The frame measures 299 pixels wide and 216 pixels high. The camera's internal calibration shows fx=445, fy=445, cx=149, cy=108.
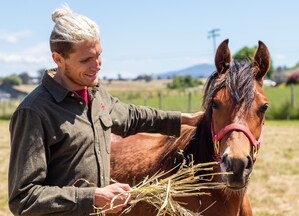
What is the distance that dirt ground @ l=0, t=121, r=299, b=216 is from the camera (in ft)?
22.8

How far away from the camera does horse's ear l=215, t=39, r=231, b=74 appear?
323cm

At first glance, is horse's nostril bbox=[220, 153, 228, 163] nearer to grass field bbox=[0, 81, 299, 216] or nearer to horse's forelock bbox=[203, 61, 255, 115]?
horse's forelock bbox=[203, 61, 255, 115]

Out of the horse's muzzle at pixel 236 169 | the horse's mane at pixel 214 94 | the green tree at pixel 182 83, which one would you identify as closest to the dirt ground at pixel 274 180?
the horse's mane at pixel 214 94

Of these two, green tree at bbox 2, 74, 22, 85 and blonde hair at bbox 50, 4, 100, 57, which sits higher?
blonde hair at bbox 50, 4, 100, 57

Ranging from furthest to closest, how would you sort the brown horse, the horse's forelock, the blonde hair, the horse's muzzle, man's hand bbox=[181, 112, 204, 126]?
man's hand bbox=[181, 112, 204, 126] < the horse's forelock < the brown horse < the horse's muzzle < the blonde hair

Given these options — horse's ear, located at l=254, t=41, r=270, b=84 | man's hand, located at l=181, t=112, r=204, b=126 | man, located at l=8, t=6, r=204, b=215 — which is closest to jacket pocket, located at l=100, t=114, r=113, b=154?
man, located at l=8, t=6, r=204, b=215

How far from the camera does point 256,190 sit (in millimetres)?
8023

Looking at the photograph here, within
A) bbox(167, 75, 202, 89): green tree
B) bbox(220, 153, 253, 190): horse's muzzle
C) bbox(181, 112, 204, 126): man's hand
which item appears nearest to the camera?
bbox(220, 153, 253, 190): horse's muzzle

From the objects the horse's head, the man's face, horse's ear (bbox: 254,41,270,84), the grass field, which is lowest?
the grass field

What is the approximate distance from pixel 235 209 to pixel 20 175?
1.64 meters

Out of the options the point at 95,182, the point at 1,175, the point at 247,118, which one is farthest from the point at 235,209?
the point at 1,175

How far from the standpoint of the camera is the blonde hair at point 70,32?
2.35 m

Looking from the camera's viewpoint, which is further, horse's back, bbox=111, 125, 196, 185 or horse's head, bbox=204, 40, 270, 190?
horse's back, bbox=111, 125, 196, 185

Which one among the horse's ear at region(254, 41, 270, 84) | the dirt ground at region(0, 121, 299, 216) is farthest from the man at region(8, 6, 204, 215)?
the dirt ground at region(0, 121, 299, 216)
